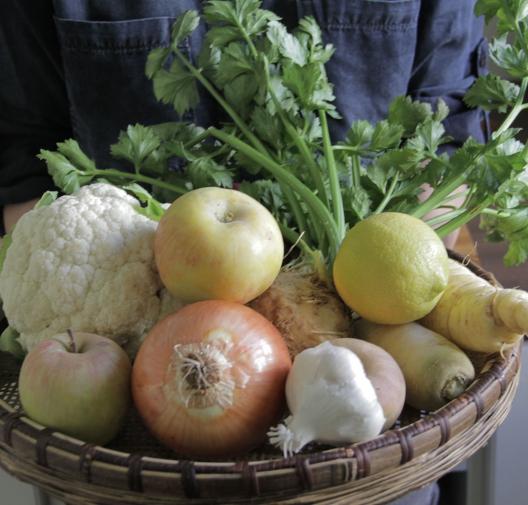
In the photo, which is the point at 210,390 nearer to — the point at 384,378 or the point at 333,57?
the point at 384,378

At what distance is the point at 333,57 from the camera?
957 mm

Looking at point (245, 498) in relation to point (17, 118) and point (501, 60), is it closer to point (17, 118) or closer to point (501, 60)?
point (501, 60)

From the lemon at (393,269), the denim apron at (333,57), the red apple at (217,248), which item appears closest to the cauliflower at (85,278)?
the red apple at (217,248)

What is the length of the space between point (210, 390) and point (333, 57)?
716 mm

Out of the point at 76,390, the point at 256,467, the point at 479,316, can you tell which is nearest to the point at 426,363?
the point at 479,316

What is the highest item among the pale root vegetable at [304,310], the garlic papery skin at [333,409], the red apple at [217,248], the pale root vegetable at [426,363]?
the red apple at [217,248]

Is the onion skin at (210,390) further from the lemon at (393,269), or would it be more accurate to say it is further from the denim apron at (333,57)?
the denim apron at (333,57)

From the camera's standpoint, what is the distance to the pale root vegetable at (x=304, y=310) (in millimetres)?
574

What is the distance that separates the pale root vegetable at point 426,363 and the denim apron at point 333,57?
1.74ft

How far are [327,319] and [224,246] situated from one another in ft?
0.49

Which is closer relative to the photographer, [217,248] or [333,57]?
[217,248]

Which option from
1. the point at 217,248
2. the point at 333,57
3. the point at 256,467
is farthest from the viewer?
the point at 333,57

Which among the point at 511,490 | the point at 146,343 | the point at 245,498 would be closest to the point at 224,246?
the point at 146,343

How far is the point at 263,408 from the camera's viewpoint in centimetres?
46
